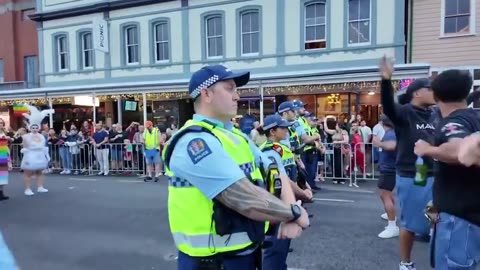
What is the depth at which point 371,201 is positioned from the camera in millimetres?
8672

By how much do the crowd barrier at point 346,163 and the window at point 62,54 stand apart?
55.5 feet

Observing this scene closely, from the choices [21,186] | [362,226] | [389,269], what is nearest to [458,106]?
[389,269]

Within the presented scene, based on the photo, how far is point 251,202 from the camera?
1981 mm

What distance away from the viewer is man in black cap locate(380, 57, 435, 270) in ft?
14.0

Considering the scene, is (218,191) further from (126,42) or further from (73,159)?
(126,42)

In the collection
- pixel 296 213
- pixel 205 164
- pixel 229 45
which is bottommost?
pixel 296 213

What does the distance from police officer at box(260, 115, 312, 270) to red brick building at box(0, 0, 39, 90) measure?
2542 cm

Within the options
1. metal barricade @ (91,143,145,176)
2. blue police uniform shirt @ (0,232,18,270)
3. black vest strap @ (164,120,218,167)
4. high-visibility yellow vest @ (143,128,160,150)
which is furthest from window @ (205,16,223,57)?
blue police uniform shirt @ (0,232,18,270)

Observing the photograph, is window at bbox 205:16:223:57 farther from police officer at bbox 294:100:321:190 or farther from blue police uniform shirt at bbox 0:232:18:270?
blue police uniform shirt at bbox 0:232:18:270

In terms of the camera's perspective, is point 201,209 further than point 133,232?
No

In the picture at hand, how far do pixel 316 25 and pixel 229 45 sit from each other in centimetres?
394

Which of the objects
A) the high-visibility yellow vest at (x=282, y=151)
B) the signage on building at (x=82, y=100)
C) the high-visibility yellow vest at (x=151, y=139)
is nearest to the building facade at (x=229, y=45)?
the signage on building at (x=82, y=100)

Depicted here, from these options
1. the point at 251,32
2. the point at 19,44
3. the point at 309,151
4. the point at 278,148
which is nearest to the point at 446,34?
the point at 251,32

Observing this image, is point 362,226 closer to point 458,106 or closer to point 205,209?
point 458,106
